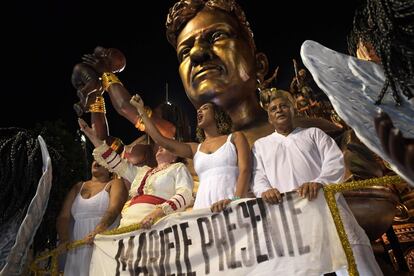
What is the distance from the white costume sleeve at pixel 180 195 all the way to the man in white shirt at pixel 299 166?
2.55 ft

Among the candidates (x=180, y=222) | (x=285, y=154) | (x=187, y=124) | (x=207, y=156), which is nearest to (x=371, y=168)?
(x=285, y=154)

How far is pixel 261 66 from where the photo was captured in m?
5.85

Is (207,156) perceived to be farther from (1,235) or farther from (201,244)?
(1,235)

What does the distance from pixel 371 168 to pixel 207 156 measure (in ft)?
4.92

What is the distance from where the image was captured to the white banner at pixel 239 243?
114 inches

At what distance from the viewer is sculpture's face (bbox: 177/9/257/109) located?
5192 mm

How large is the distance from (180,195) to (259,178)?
Result: 87 centimetres

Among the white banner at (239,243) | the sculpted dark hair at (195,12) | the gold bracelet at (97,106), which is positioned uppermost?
the sculpted dark hair at (195,12)

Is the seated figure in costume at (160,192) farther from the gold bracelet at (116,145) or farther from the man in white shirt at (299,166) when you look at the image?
the gold bracelet at (116,145)

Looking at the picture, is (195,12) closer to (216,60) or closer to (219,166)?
(216,60)

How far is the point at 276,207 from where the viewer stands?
10.2 ft

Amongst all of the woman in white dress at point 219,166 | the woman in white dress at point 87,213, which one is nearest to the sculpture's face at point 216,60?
the woman in white dress at point 219,166

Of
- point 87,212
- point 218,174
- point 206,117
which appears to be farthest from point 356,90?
point 87,212

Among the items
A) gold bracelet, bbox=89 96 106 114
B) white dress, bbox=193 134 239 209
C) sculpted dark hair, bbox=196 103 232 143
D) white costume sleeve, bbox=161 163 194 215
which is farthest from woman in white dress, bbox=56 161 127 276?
gold bracelet, bbox=89 96 106 114
